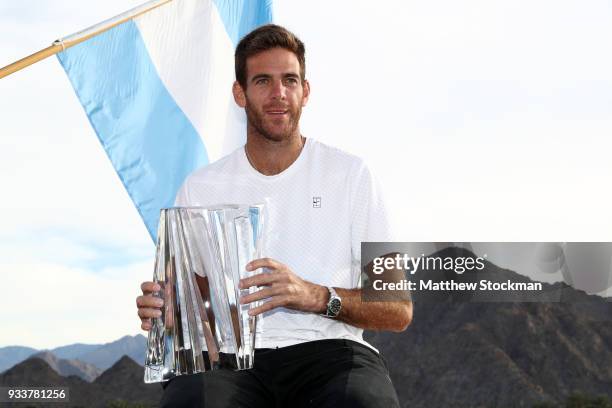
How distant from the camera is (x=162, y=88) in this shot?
24.3 ft

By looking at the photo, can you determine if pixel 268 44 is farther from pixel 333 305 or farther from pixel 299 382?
pixel 299 382

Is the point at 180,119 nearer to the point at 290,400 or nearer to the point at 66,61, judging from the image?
the point at 66,61

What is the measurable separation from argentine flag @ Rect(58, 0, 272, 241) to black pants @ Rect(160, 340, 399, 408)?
3148 mm

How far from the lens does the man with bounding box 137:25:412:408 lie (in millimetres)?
3416

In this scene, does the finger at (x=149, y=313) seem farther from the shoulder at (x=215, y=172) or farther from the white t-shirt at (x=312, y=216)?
the shoulder at (x=215, y=172)

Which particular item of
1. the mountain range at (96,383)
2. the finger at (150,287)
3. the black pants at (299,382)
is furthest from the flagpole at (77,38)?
the mountain range at (96,383)

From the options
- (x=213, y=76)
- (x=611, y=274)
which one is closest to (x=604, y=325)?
(x=611, y=274)

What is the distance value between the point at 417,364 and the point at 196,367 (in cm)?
8678

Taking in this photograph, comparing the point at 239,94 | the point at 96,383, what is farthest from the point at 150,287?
the point at 96,383

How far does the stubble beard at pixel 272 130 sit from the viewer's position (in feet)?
13.6

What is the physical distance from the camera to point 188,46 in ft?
24.9

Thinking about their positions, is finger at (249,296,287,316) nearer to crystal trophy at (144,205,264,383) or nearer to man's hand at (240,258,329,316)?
man's hand at (240,258,329,316)

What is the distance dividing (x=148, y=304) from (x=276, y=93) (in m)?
1.21

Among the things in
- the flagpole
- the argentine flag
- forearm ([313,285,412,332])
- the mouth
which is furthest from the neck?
the argentine flag
